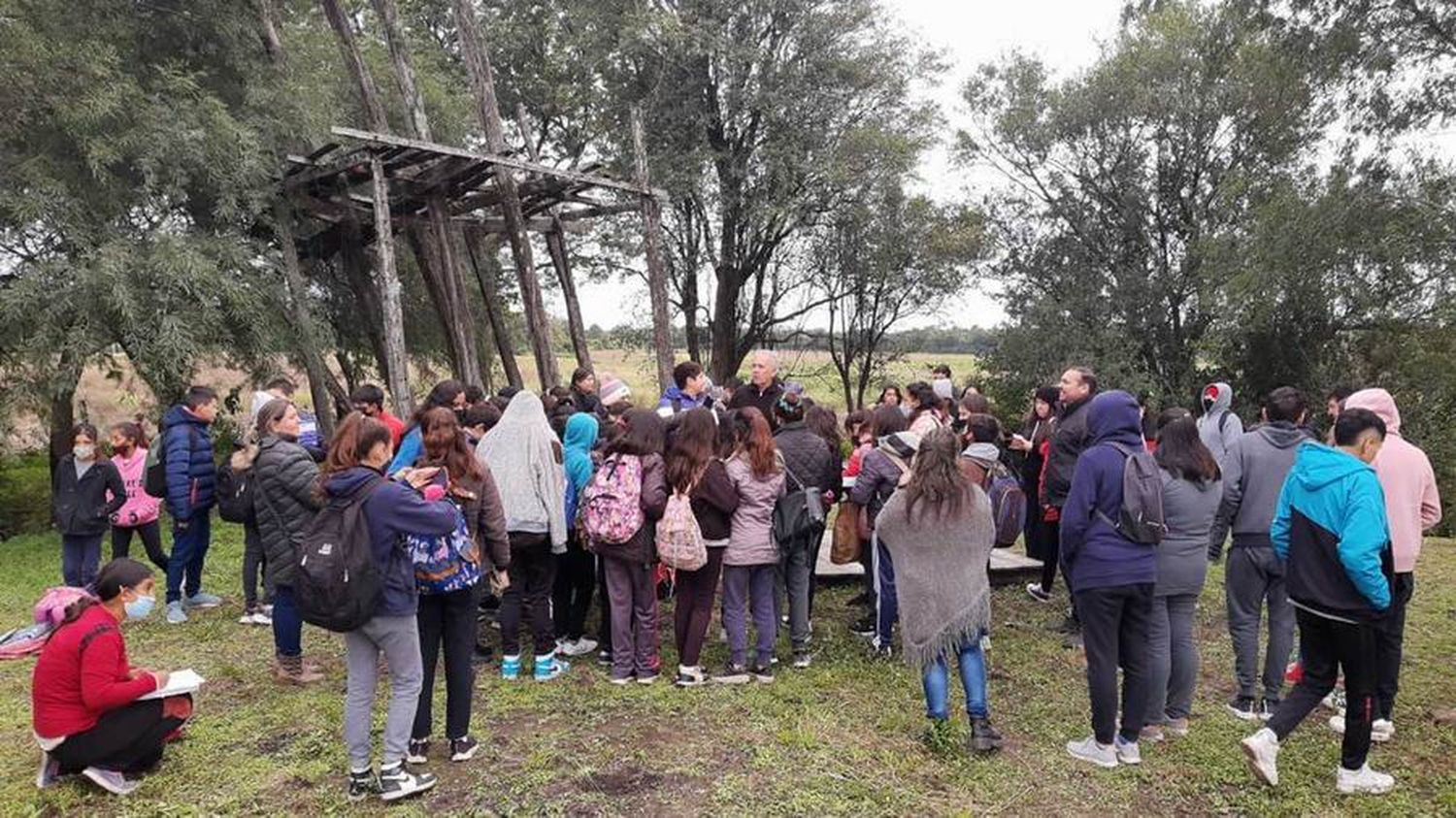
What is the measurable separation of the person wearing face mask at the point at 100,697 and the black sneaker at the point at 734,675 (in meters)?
2.81

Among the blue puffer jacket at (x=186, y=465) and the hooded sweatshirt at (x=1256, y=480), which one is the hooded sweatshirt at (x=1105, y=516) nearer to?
the hooded sweatshirt at (x=1256, y=480)

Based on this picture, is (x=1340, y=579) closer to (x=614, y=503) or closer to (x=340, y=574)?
(x=614, y=503)

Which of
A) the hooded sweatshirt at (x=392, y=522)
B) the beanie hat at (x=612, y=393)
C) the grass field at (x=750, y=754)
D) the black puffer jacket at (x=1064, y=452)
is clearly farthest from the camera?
the beanie hat at (x=612, y=393)

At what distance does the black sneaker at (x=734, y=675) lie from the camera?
5324 mm

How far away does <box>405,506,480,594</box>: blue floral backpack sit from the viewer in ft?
12.6

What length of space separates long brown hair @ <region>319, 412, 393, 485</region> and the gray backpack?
10.4ft

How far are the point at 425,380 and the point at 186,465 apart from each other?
8.86m

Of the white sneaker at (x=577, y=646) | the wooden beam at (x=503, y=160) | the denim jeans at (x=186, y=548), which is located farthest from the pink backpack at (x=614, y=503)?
the wooden beam at (x=503, y=160)

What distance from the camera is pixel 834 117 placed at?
18391 mm

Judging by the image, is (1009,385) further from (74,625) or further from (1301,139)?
(74,625)

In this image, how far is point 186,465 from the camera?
6270mm

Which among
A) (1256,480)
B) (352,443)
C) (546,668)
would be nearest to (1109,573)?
(1256,480)

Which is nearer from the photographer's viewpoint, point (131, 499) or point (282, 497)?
point (282, 497)

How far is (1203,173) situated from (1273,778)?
682 inches
